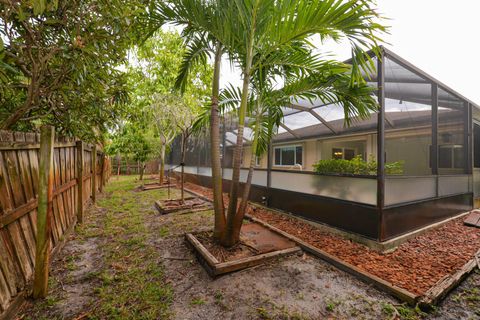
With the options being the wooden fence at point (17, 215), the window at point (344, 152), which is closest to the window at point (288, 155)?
the window at point (344, 152)

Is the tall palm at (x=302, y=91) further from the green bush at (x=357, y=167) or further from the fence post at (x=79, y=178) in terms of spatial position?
the fence post at (x=79, y=178)

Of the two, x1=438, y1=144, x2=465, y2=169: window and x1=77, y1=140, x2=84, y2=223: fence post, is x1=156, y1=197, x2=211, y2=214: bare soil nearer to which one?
x1=77, y1=140, x2=84, y2=223: fence post

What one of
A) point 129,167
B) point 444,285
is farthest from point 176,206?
point 129,167

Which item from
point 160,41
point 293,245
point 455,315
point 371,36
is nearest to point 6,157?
point 293,245

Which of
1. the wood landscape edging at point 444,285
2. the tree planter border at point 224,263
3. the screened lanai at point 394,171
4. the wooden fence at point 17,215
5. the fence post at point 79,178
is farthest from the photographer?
the fence post at point 79,178

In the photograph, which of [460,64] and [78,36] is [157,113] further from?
[460,64]

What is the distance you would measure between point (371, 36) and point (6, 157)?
3752 mm

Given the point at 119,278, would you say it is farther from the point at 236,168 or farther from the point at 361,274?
the point at 361,274

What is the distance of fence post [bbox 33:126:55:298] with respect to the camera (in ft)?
6.04

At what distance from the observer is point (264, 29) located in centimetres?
244

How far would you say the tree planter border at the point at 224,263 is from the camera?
7.66ft

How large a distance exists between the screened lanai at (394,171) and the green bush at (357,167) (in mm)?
60

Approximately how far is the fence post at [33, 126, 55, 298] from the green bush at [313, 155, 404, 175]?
4104 mm

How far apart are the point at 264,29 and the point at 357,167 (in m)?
2.82
